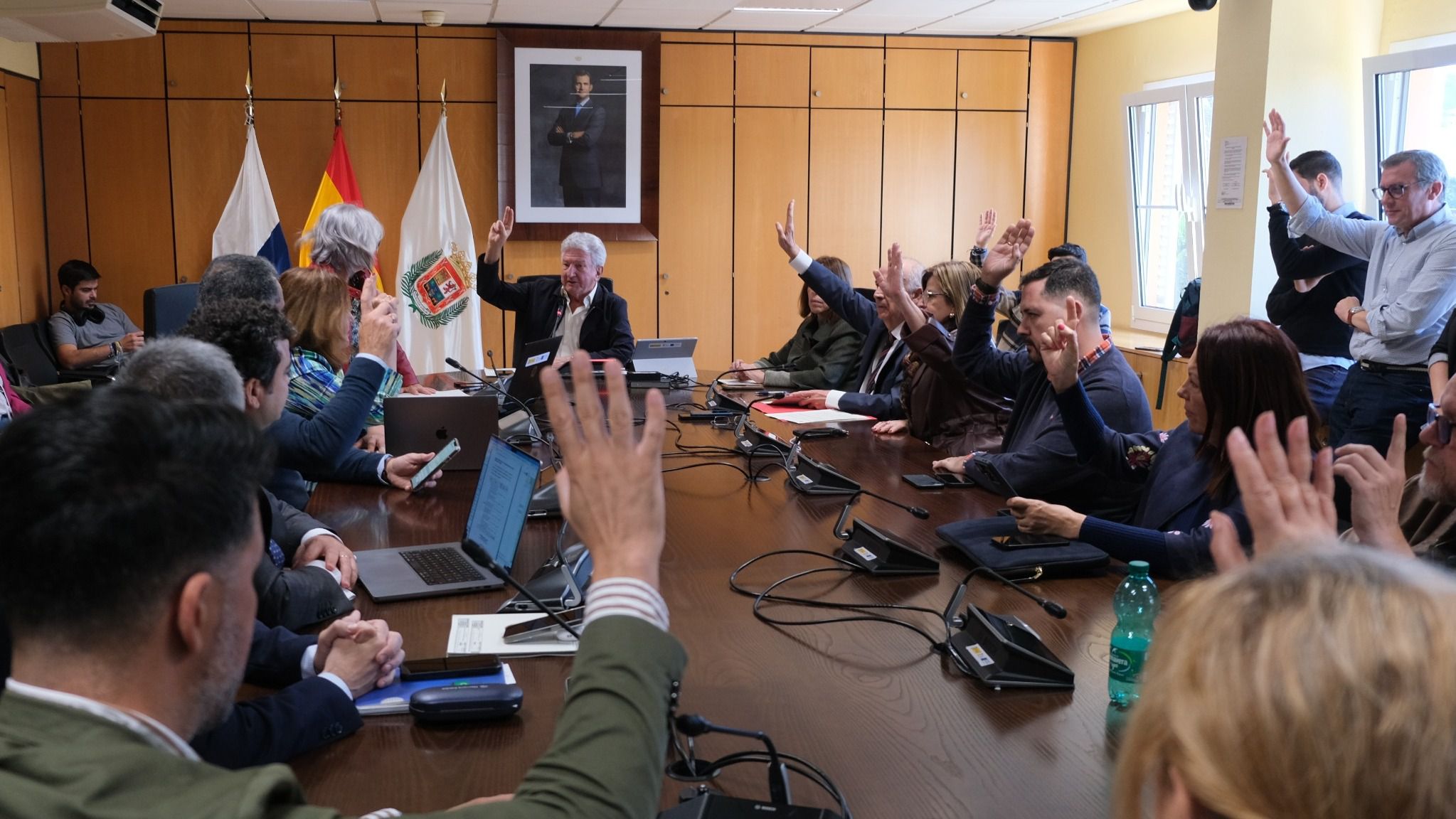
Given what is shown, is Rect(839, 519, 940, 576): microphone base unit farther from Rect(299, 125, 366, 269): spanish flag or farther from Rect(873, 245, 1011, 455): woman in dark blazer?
Rect(299, 125, 366, 269): spanish flag

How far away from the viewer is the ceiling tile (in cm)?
671

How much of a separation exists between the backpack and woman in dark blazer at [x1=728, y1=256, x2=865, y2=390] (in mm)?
1955

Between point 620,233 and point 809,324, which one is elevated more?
point 620,233

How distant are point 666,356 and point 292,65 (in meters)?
3.66

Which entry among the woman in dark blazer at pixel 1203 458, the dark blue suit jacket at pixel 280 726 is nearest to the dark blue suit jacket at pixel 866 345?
the woman in dark blazer at pixel 1203 458

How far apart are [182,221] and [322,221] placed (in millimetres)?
3876

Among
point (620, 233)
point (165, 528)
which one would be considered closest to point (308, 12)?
point (620, 233)

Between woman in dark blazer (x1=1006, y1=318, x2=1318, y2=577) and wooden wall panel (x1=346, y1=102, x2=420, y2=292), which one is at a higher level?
wooden wall panel (x1=346, y1=102, x2=420, y2=292)

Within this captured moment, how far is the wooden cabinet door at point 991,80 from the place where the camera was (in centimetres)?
813

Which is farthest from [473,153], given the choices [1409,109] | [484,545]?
[484,545]

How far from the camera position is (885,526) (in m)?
2.71

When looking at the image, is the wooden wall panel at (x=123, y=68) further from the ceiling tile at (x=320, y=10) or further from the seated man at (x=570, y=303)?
the seated man at (x=570, y=303)

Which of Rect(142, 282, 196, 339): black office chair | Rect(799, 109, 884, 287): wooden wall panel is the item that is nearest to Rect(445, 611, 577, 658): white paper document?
Rect(142, 282, 196, 339): black office chair

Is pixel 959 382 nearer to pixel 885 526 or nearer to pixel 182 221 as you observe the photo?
pixel 885 526
